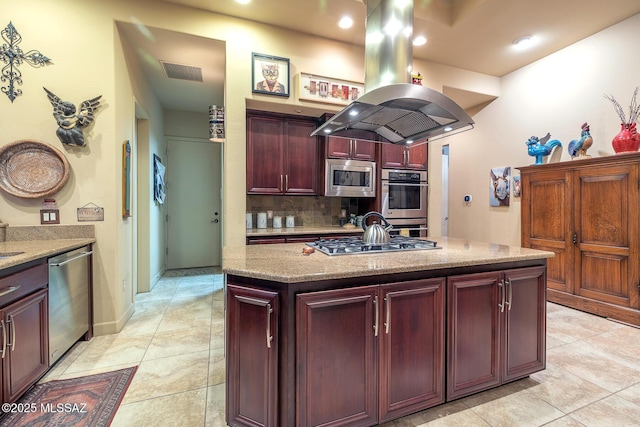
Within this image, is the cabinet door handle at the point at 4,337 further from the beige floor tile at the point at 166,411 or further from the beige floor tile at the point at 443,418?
the beige floor tile at the point at 443,418

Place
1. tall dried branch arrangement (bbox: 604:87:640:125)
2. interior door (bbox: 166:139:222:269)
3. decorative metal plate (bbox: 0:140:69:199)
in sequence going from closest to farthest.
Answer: decorative metal plate (bbox: 0:140:69:199), tall dried branch arrangement (bbox: 604:87:640:125), interior door (bbox: 166:139:222:269)

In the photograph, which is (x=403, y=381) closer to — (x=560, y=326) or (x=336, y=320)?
(x=336, y=320)

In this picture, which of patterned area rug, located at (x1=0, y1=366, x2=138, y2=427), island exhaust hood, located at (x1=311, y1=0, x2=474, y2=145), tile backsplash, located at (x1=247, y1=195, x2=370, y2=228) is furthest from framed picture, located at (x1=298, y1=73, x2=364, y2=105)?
patterned area rug, located at (x1=0, y1=366, x2=138, y2=427)

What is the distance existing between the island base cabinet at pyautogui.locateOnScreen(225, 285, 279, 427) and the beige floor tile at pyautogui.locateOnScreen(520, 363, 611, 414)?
5.71 feet

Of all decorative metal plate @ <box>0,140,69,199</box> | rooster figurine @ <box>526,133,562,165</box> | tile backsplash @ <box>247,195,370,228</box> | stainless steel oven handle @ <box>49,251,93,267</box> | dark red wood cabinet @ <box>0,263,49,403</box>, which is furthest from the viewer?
tile backsplash @ <box>247,195,370,228</box>

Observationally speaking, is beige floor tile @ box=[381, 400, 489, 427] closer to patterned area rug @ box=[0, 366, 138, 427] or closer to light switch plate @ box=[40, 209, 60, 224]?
patterned area rug @ box=[0, 366, 138, 427]

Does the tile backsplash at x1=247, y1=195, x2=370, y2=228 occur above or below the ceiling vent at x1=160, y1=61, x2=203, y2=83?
below

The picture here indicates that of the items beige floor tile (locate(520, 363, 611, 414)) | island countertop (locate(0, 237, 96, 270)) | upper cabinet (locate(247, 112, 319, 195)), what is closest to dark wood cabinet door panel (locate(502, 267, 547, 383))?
beige floor tile (locate(520, 363, 611, 414))

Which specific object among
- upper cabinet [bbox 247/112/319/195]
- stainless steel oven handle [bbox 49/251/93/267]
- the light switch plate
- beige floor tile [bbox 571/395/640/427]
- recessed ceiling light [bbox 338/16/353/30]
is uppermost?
recessed ceiling light [bbox 338/16/353/30]

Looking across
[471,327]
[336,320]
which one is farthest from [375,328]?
[471,327]

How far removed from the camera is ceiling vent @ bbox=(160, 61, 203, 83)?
11.8 ft

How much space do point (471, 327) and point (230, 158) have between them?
8.79 feet

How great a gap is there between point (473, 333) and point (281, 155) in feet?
8.85

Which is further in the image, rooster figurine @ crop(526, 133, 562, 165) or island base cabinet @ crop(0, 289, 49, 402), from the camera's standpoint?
rooster figurine @ crop(526, 133, 562, 165)
